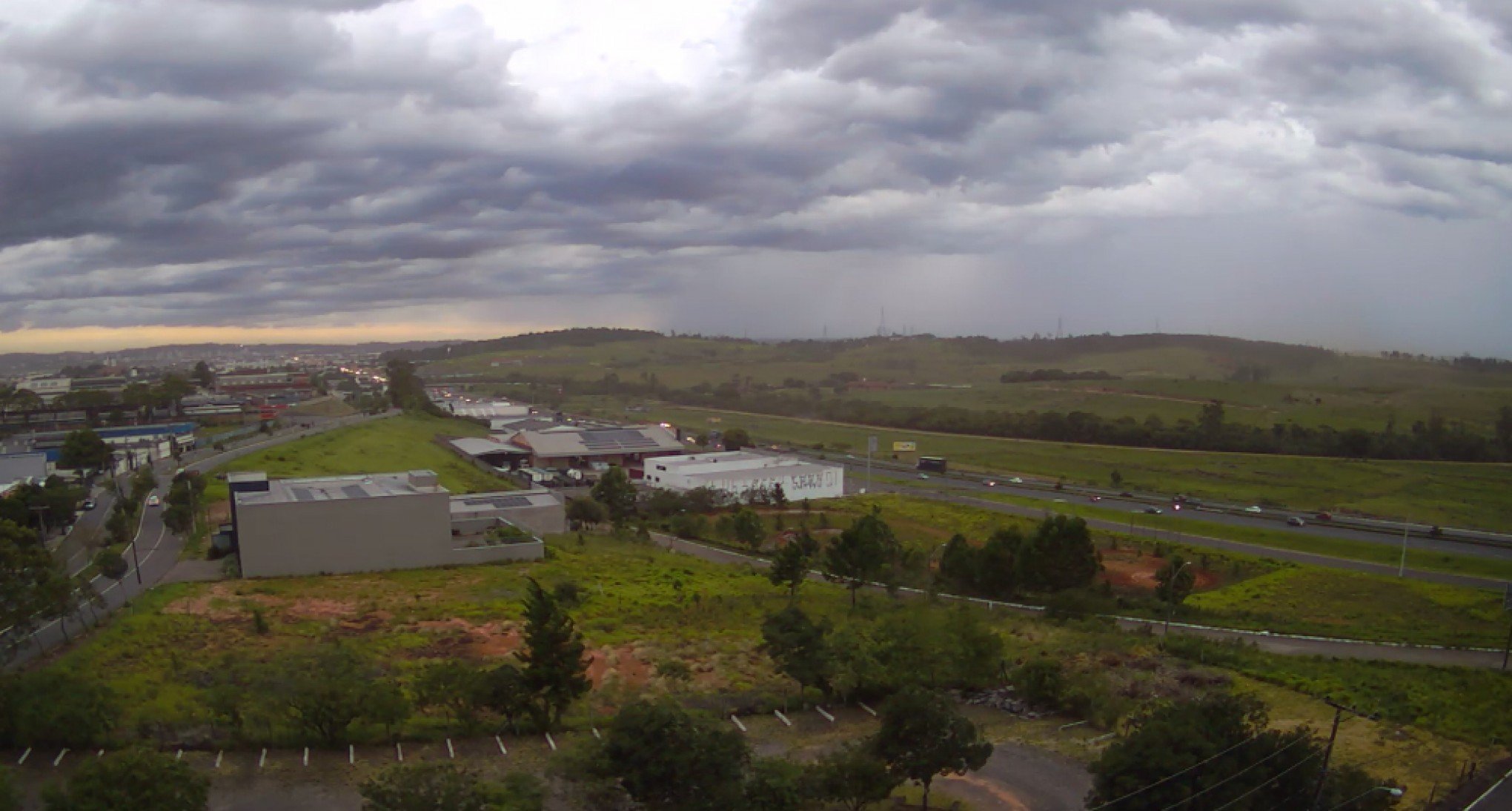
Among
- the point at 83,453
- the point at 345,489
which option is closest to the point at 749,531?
the point at 345,489

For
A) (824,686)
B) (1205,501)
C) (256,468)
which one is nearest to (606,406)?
(256,468)

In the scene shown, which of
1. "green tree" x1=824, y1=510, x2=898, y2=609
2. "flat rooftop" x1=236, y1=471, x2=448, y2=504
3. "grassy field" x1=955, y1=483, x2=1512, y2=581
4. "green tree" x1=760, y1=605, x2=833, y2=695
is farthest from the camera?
"grassy field" x1=955, y1=483, x2=1512, y2=581

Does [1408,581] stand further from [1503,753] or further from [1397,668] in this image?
[1503,753]

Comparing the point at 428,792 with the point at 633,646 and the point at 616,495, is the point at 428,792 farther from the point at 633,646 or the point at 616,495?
the point at 616,495

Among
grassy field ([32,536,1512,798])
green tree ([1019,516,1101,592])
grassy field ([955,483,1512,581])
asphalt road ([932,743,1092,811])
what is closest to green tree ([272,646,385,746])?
grassy field ([32,536,1512,798])

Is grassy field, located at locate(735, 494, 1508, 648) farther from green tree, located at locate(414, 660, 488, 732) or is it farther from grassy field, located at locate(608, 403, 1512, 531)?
green tree, located at locate(414, 660, 488, 732)

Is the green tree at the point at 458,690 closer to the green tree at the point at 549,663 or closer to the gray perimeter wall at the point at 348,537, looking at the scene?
the green tree at the point at 549,663
